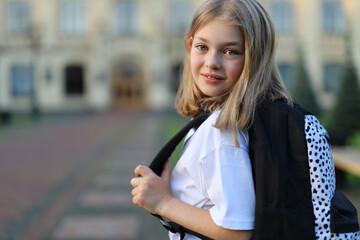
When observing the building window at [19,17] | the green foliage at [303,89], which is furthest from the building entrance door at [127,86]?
the green foliage at [303,89]

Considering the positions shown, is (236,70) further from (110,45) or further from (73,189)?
(110,45)

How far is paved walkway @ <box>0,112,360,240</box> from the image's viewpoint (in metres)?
4.59

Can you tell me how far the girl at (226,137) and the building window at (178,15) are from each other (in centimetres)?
2586

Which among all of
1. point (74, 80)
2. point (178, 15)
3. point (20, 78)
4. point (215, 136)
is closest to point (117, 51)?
point (74, 80)

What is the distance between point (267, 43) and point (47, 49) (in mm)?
27609

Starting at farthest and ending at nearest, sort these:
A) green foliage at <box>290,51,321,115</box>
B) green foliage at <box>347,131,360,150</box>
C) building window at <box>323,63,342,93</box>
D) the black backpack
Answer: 1. building window at <box>323,63,342,93</box>
2. green foliage at <box>290,51,321,115</box>
3. green foliage at <box>347,131,360,150</box>
4. the black backpack

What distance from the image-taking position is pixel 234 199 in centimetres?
117

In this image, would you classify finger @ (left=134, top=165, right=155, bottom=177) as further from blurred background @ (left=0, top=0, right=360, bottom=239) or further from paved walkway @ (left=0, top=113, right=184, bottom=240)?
blurred background @ (left=0, top=0, right=360, bottom=239)

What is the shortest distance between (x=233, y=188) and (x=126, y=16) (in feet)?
89.0

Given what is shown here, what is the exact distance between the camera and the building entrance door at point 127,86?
90.0 ft

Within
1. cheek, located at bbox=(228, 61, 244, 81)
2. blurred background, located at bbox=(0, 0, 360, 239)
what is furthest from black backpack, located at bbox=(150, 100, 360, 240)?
blurred background, located at bbox=(0, 0, 360, 239)

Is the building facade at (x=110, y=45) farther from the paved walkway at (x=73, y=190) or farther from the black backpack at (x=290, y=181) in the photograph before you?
the black backpack at (x=290, y=181)

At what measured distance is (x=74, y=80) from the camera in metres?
26.9

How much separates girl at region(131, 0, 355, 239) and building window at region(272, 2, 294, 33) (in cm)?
2725
